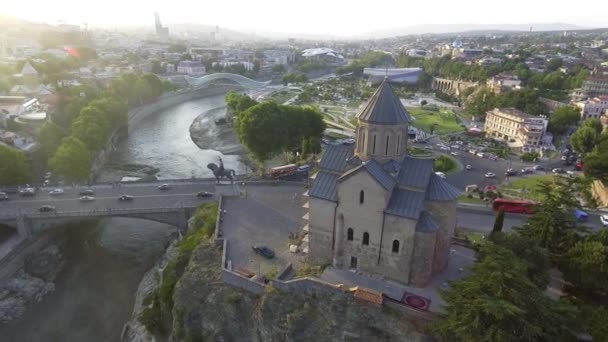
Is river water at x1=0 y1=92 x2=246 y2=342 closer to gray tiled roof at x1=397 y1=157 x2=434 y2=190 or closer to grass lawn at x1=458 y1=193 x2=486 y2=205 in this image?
gray tiled roof at x1=397 y1=157 x2=434 y2=190

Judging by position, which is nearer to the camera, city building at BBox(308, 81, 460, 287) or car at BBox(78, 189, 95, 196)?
city building at BBox(308, 81, 460, 287)

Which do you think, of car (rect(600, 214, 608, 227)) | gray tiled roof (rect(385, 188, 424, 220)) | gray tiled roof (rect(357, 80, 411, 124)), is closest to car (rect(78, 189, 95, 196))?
gray tiled roof (rect(357, 80, 411, 124))

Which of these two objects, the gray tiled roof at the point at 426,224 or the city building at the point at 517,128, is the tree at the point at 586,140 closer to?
the city building at the point at 517,128

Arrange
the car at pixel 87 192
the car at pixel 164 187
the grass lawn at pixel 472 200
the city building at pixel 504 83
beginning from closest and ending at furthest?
1. the grass lawn at pixel 472 200
2. the car at pixel 87 192
3. the car at pixel 164 187
4. the city building at pixel 504 83

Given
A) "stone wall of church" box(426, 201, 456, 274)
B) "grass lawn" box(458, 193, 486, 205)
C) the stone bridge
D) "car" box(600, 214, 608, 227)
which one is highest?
"stone wall of church" box(426, 201, 456, 274)

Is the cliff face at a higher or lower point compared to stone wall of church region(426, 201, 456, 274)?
lower

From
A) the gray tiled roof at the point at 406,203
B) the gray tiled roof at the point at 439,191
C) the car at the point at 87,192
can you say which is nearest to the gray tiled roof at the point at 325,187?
the gray tiled roof at the point at 406,203

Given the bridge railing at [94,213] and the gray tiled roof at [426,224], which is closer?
the gray tiled roof at [426,224]
